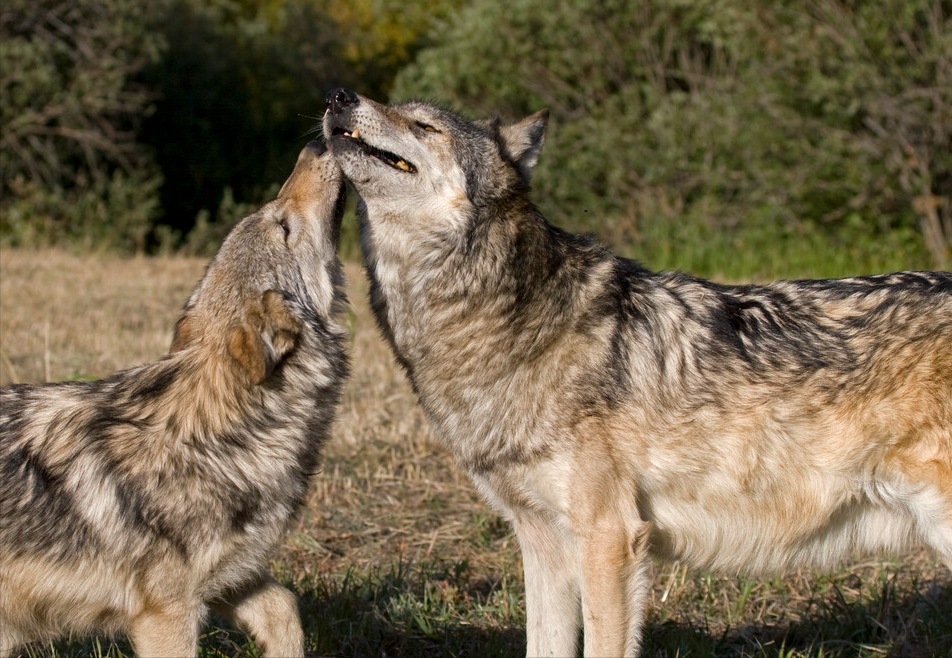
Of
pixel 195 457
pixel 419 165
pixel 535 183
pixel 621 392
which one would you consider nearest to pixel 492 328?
pixel 621 392

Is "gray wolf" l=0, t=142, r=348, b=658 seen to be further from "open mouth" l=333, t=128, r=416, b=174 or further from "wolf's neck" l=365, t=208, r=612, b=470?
"wolf's neck" l=365, t=208, r=612, b=470

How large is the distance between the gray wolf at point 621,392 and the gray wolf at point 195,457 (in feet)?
1.08

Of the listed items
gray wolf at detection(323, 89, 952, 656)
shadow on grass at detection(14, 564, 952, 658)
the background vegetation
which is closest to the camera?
gray wolf at detection(323, 89, 952, 656)

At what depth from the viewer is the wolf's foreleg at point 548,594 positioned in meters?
3.92

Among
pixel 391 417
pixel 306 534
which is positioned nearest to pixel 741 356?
pixel 306 534

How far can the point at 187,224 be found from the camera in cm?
2216

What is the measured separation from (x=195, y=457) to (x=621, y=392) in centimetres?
160

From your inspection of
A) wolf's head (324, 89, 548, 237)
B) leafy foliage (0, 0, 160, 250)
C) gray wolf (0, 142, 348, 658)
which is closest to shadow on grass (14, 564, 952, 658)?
gray wolf (0, 142, 348, 658)

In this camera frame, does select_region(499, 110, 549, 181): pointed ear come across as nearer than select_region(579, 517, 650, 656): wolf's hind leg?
No

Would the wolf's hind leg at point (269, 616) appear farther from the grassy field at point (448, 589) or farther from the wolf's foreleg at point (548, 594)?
the wolf's foreleg at point (548, 594)

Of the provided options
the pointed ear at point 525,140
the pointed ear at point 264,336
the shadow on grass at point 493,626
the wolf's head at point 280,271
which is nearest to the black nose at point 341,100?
the wolf's head at point 280,271

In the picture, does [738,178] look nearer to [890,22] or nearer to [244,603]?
[890,22]

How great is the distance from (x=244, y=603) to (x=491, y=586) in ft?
5.04

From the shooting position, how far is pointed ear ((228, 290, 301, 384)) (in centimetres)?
371
